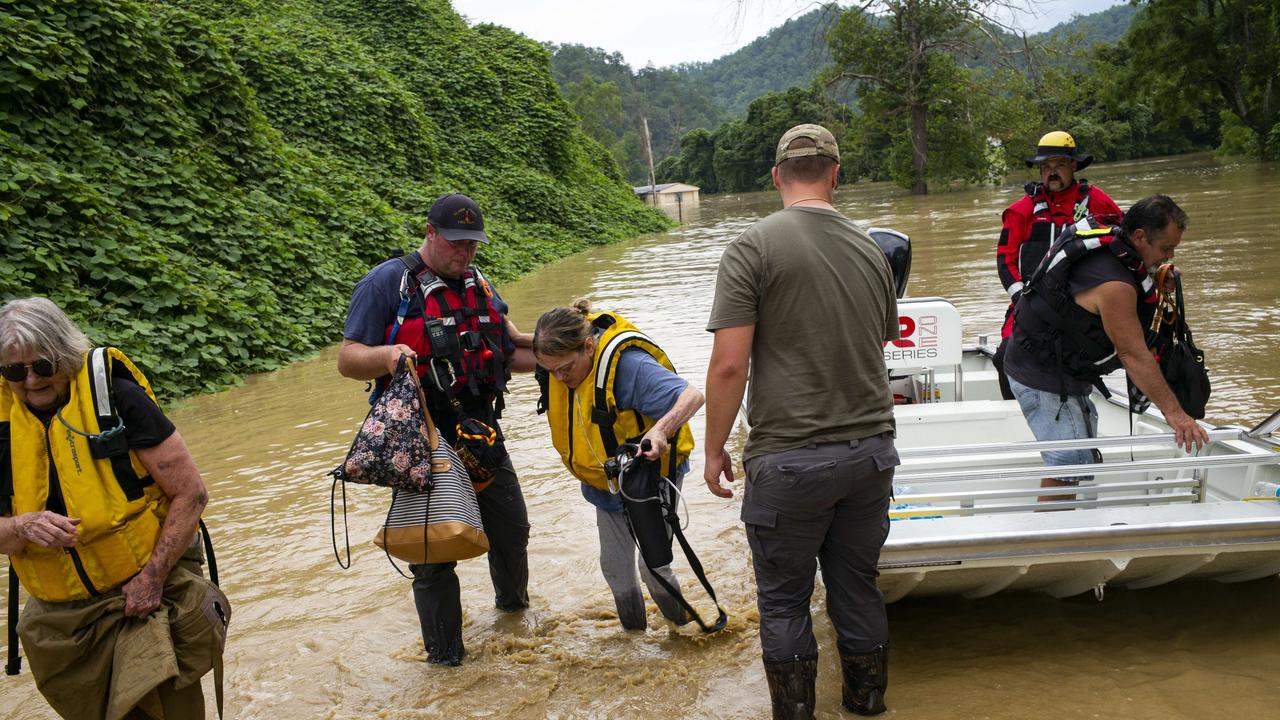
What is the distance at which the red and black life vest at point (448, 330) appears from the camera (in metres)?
4.08

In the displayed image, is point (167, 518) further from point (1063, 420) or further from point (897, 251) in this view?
point (897, 251)

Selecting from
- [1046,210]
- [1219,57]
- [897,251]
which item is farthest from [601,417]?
[1219,57]

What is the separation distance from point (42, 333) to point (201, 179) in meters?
11.7

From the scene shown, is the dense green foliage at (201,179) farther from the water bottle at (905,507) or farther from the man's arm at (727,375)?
the man's arm at (727,375)

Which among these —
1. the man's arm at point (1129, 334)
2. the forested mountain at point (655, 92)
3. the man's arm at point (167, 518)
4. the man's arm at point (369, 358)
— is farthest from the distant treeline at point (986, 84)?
the forested mountain at point (655, 92)

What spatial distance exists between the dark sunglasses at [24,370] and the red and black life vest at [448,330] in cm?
139

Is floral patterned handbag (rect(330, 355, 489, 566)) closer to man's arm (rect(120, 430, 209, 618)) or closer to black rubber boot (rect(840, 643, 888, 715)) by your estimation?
man's arm (rect(120, 430, 209, 618))

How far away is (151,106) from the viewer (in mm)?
13273

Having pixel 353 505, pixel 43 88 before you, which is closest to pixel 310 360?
pixel 43 88

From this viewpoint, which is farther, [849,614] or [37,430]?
[849,614]

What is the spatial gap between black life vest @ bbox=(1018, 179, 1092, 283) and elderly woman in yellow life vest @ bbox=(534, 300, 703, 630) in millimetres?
2446

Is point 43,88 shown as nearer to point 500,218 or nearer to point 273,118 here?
point 273,118

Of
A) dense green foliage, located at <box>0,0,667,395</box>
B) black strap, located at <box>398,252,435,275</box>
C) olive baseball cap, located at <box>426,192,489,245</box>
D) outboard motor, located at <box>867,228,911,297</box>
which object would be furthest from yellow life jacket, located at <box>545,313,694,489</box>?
dense green foliage, located at <box>0,0,667,395</box>

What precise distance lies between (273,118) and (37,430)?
60.5ft
